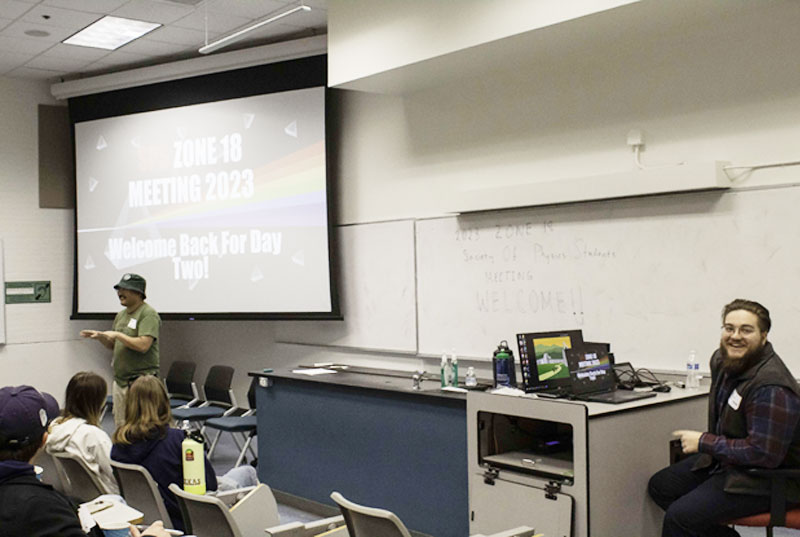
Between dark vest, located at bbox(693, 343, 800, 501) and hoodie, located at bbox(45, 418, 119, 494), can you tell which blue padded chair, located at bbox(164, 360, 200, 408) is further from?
dark vest, located at bbox(693, 343, 800, 501)

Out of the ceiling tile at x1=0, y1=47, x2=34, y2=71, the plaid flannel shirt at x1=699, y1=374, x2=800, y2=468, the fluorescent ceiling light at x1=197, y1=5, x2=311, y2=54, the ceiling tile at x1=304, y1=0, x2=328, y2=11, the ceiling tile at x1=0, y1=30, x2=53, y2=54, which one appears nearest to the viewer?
the plaid flannel shirt at x1=699, y1=374, x2=800, y2=468

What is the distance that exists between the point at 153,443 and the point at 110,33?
4.68m

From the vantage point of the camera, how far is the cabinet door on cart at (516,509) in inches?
129

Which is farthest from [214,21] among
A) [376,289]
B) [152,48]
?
[376,289]

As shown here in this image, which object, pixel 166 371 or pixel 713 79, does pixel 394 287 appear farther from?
pixel 166 371

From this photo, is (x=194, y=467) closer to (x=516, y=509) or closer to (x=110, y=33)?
(x=516, y=509)

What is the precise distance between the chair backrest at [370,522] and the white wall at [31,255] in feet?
21.2

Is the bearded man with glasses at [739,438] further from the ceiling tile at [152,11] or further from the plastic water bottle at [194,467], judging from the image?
the ceiling tile at [152,11]

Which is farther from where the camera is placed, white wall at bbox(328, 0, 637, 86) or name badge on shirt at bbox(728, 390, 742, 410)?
white wall at bbox(328, 0, 637, 86)

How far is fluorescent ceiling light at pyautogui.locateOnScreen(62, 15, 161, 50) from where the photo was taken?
21.8 feet

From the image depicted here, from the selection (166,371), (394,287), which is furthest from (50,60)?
(394,287)

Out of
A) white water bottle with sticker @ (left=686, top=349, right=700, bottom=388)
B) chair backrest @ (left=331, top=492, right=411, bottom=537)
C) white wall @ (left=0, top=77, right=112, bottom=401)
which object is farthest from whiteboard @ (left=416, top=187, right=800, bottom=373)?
white wall @ (left=0, top=77, right=112, bottom=401)

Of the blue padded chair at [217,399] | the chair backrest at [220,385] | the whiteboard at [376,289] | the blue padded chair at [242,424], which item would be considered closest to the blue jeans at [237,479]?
the blue padded chair at [242,424]

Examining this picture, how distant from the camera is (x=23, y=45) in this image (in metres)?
7.15
